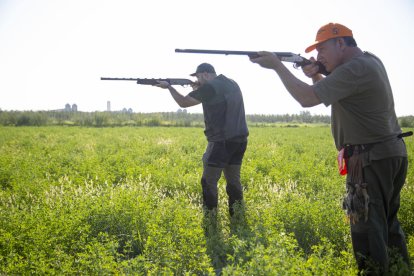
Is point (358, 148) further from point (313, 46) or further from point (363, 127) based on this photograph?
point (313, 46)

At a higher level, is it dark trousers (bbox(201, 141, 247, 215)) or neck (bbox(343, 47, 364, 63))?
neck (bbox(343, 47, 364, 63))

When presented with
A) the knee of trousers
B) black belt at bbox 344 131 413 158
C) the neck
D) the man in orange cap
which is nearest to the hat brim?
the man in orange cap

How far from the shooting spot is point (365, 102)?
2.84 meters

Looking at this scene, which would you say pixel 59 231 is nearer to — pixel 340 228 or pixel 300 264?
pixel 300 264

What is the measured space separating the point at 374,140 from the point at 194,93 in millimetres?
2826

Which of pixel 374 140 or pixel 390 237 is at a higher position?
pixel 374 140

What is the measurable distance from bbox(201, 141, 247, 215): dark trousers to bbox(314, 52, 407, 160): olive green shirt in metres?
2.25

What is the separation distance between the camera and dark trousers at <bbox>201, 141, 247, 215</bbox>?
5.00 m

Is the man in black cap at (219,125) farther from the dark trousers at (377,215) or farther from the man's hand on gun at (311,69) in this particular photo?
the dark trousers at (377,215)

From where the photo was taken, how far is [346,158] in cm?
316

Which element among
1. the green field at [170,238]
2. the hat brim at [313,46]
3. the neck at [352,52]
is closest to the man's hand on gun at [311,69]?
the hat brim at [313,46]

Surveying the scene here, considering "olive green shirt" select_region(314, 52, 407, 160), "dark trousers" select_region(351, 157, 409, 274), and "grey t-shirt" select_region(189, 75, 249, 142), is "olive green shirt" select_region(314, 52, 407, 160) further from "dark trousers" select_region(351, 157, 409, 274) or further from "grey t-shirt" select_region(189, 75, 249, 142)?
"grey t-shirt" select_region(189, 75, 249, 142)

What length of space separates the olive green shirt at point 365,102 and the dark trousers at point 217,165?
7.39 feet

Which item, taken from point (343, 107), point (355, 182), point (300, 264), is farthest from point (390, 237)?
point (343, 107)
